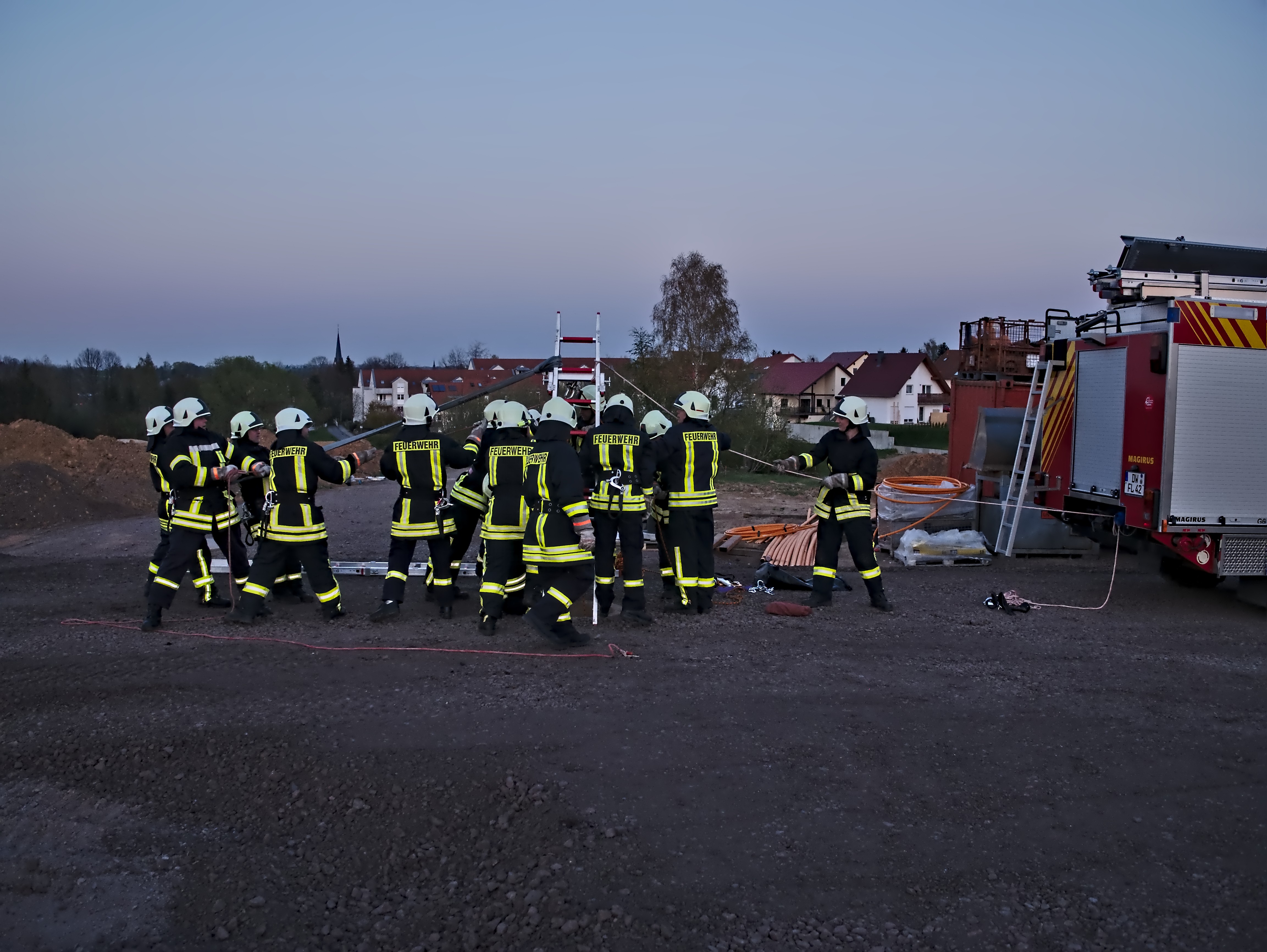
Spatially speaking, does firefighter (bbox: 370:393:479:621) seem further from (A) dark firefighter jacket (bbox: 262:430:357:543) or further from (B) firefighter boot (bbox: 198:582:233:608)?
(B) firefighter boot (bbox: 198:582:233:608)

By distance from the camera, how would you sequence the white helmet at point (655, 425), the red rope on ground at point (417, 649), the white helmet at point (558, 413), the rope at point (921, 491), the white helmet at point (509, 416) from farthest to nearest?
the rope at point (921, 491), the white helmet at point (655, 425), the white helmet at point (509, 416), the white helmet at point (558, 413), the red rope on ground at point (417, 649)

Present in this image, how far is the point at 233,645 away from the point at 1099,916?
6263 millimetres

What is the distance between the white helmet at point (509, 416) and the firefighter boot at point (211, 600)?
3.23m

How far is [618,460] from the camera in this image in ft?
27.7

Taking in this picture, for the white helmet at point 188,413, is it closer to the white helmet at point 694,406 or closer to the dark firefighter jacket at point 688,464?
the dark firefighter jacket at point 688,464

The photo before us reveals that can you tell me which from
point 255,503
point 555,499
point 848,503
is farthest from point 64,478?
point 848,503

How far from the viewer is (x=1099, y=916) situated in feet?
12.5

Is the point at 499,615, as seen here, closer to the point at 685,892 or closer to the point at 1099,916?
the point at 685,892

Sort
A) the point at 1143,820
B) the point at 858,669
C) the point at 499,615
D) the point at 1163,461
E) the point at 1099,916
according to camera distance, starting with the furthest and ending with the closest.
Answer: the point at 1163,461 → the point at 499,615 → the point at 858,669 → the point at 1143,820 → the point at 1099,916

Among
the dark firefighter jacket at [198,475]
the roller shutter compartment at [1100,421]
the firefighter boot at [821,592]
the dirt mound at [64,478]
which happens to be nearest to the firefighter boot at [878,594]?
the firefighter boot at [821,592]

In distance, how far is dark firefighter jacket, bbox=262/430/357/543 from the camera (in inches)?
324

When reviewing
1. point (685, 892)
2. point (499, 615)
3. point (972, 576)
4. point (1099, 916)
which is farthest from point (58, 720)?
point (972, 576)

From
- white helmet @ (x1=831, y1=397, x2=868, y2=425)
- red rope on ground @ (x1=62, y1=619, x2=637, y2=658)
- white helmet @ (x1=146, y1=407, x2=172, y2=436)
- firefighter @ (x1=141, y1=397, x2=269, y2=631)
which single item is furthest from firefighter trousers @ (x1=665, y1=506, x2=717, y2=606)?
white helmet @ (x1=146, y1=407, x2=172, y2=436)

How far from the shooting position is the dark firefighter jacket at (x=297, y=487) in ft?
27.0
